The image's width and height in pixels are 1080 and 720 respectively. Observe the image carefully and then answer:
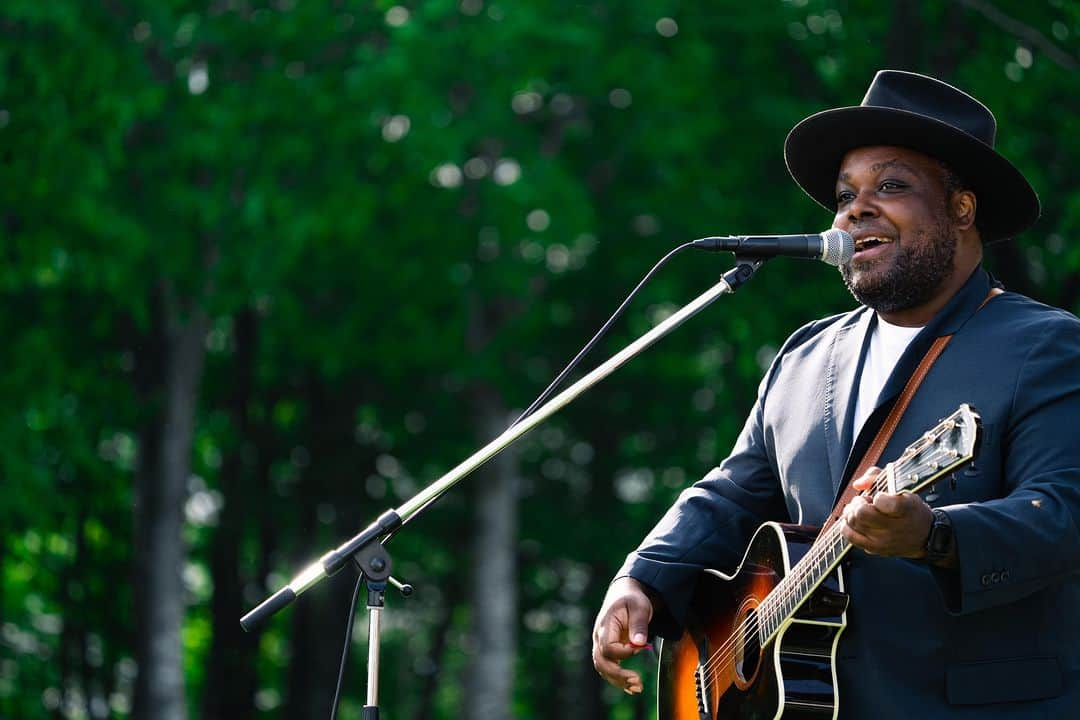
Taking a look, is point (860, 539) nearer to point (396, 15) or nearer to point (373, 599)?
point (373, 599)

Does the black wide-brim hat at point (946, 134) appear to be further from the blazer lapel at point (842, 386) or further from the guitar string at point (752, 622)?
the guitar string at point (752, 622)

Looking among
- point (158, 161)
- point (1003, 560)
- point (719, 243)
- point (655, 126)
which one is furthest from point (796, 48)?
point (1003, 560)

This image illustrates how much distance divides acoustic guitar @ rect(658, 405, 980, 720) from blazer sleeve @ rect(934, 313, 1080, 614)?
18 centimetres

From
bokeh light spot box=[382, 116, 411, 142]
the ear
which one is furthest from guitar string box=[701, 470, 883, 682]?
→ bokeh light spot box=[382, 116, 411, 142]

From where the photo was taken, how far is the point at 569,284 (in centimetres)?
1419

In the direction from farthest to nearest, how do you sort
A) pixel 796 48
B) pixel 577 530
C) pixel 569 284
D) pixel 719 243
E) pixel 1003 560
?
pixel 577 530, pixel 569 284, pixel 796 48, pixel 719 243, pixel 1003 560

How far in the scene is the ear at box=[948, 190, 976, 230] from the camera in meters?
3.75

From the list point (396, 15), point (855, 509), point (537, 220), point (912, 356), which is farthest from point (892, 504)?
point (537, 220)

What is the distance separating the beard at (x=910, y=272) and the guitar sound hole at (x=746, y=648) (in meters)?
0.81

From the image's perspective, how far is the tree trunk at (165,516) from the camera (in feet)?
39.9

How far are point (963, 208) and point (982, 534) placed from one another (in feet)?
3.48

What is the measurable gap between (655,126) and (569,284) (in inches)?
96.7

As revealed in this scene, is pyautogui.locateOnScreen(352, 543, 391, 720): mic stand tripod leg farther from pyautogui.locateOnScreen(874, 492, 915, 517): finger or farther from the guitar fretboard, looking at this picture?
pyautogui.locateOnScreen(874, 492, 915, 517): finger

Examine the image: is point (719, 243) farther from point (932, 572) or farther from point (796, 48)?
point (796, 48)
